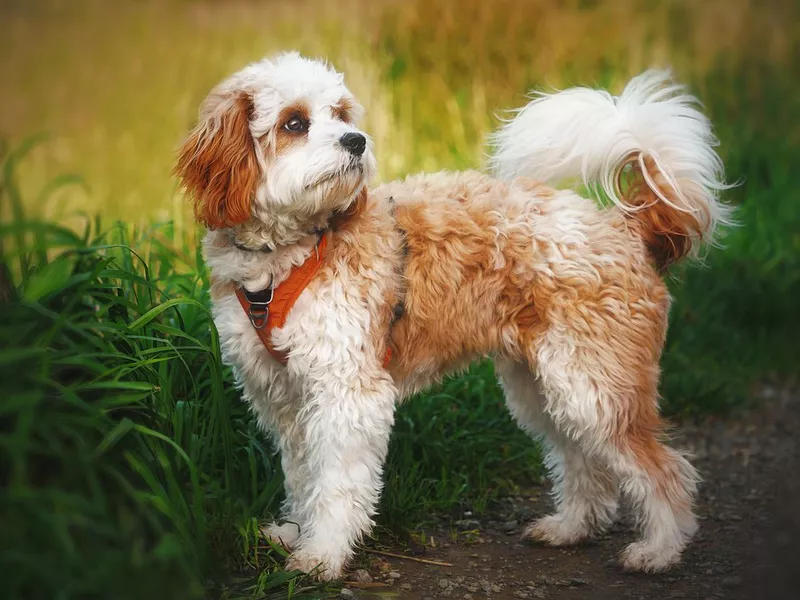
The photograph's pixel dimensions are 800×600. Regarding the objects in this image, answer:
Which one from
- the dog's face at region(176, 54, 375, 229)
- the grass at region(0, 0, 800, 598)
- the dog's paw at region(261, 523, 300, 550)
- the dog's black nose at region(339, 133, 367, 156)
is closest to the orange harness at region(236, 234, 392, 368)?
the dog's face at region(176, 54, 375, 229)

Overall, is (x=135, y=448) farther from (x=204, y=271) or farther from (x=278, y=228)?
(x=204, y=271)

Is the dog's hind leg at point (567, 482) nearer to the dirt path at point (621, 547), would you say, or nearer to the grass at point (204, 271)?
the dirt path at point (621, 547)

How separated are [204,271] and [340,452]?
5.41 ft

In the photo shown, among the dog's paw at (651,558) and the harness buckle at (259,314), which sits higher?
the harness buckle at (259,314)

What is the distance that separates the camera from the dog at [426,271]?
3754 millimetres

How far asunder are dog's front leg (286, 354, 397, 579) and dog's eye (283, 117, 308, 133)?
96 centimetres

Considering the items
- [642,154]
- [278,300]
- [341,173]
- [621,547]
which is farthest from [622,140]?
[621,547]

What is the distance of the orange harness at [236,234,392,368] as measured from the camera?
150 inches

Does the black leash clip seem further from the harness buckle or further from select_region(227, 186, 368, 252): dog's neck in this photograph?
select_region(227, 186, 368, 252): dog's neck

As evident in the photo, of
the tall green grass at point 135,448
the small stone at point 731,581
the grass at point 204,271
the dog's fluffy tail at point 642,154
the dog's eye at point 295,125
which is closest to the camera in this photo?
the tall green grass at point 135,448

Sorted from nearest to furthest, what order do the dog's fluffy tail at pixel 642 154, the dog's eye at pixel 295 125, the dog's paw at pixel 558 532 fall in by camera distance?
the dog's eye at pixel 295 125
the dog's fluffy tail at pixel 642 154
the dog's paw at pixel 558 532

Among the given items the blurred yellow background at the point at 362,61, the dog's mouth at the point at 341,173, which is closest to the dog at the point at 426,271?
the dog's mouth at the point at 341,173

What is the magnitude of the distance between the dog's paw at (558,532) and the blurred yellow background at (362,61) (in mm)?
3538

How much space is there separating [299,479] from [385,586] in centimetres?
63
